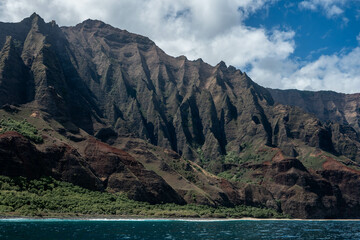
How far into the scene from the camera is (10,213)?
476 ft

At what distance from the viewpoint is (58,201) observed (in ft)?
552

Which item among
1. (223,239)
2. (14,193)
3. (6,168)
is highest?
(6,168)

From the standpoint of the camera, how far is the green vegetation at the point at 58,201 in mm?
152125

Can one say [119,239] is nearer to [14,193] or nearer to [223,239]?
[223,239]

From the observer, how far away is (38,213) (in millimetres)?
151875

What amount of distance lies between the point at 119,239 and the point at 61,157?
369ft

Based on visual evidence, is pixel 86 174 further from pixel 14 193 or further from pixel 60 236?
pixel 60 236

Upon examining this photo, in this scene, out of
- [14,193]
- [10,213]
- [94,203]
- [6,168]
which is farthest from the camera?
[94,203]

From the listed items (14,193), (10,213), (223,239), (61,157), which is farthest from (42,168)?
(223,239)

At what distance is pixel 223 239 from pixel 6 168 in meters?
108

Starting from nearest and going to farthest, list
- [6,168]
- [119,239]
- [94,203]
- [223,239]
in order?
[119,239], [223,239], [6,168], [94,203]

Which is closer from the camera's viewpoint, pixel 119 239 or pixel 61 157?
pixel 119 239

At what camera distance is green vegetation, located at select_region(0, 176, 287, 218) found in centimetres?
15212

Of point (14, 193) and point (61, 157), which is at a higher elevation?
point (61, 157)
